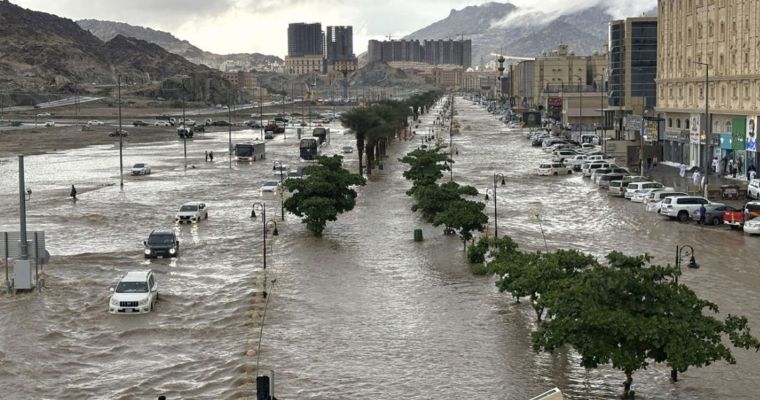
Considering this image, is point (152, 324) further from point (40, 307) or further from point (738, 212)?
point (738, 212)

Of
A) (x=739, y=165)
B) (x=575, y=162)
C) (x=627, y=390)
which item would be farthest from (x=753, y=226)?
(x=575, y=162)

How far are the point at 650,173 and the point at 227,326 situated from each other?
171 ft

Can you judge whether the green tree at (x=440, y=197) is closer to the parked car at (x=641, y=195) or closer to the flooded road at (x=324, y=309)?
the flooded road at (x=324, y=309)

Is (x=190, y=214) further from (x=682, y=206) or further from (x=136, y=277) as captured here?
(x=682, y=206)

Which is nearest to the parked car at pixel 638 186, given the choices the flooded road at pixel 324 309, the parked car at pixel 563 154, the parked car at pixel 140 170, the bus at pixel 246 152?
the flooded road at pixel 324 309

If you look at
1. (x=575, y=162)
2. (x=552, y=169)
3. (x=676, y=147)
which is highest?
(x=676, y=147)

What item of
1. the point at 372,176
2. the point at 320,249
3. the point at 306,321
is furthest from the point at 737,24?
the point at 306,321

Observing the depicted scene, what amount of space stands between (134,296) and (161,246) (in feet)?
33.6

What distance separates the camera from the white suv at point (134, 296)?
3130 centimetres

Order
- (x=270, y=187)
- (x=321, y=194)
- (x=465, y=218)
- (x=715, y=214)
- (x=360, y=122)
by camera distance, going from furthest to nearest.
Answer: (x=360, y=122)
(x=270, y=187)
(x=715, y=214)
(x=321, y=194)
(x=465, y=218)

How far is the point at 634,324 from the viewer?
20.2 m

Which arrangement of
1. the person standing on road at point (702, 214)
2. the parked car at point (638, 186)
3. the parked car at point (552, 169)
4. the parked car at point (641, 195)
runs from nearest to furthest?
1. the person standing on road at point (702, 214)
2. the parked car at point (641, 195)
3. the parked car at point (638, 186)
4. the parked car at point (552, 169)

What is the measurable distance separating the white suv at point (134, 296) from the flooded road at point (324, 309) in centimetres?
38

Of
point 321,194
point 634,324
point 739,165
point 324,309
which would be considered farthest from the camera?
point 739,165
